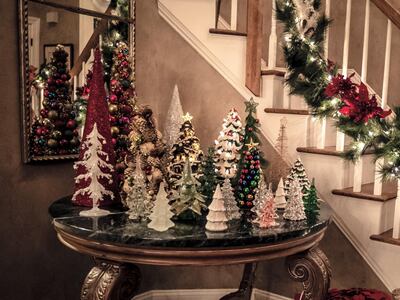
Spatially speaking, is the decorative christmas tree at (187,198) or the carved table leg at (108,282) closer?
the carved table leg at (108,282)

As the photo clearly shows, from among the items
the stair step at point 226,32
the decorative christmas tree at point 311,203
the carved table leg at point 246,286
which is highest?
the stair step at point 226,32

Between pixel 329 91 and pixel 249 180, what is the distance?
30.7 inches

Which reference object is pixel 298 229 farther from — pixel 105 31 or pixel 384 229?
pixel 105 31

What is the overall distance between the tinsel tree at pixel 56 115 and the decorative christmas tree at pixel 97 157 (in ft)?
1.31

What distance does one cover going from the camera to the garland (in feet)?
6.89

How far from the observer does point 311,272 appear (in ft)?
5.56

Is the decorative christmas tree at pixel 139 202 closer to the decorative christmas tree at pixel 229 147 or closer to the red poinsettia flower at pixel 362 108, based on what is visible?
the decorative christmas tree at pixel 229 147

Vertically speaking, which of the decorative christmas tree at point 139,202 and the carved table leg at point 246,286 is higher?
the decorative christmas tree at point 139,202

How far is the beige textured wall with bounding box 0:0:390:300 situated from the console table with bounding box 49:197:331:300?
22.4 inches

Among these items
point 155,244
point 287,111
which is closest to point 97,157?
point 155,244

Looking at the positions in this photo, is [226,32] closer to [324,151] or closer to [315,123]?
[315,123]

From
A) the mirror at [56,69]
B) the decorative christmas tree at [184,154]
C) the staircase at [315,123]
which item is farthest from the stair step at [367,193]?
the mirror at [56,69]

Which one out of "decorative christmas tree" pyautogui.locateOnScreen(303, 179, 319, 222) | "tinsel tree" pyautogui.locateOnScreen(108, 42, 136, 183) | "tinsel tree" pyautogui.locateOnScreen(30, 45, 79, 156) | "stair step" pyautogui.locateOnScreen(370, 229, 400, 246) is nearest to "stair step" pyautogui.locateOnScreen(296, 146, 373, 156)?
"stair step" pyautogui.locateOnScreen(370, 229, 400, 246)

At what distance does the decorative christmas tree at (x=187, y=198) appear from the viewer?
1.56 metres
